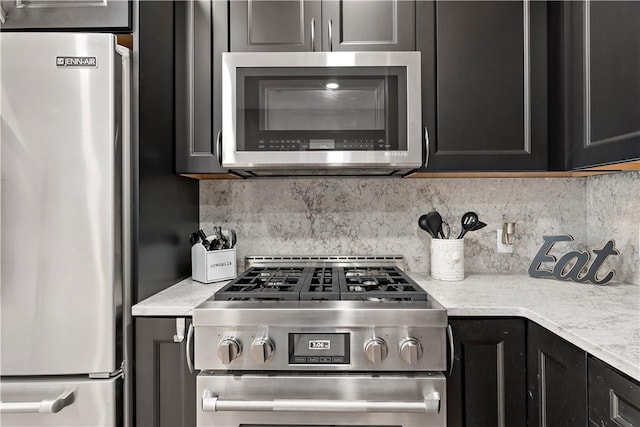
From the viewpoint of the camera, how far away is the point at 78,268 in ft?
3.67

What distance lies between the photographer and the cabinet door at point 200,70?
4.81ft

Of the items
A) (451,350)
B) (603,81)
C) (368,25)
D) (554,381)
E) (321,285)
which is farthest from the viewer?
(368,25)

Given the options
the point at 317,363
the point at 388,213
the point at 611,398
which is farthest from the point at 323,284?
the point at 611,398

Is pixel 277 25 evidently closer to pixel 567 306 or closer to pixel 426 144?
pixel 426 144

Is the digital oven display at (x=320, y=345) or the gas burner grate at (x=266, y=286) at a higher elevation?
the gas burner grate at (x=266, y=286)

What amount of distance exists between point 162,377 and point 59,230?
560 mm

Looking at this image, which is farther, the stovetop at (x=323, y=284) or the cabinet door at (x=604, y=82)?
the stovetop at (x=323, y=284)

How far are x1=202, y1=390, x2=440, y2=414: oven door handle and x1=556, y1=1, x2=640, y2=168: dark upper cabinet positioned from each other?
37.8 inches

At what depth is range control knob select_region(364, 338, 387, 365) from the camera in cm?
107

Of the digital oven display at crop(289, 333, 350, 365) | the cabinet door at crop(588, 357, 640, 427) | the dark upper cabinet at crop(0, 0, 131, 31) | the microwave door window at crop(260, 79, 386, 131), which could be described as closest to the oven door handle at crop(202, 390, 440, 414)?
the digital oven display at crop(289, 333, 350, 365)

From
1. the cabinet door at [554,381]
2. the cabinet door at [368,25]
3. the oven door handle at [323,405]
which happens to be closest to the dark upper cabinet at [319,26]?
the cabinet door at [368,25]

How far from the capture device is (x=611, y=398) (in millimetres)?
813

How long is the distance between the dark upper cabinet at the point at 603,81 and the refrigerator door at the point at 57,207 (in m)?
1.59

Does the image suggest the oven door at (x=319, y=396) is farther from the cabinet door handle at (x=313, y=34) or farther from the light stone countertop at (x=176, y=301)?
the cabinet door handle at (x=313, y=34)
